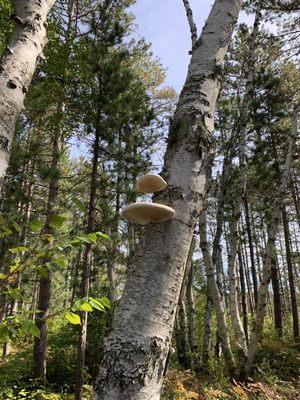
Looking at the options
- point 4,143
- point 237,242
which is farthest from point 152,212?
point 237,242

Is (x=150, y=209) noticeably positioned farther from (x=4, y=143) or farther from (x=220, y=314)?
(x=220, y=314)

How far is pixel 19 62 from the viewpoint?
208 centimetres

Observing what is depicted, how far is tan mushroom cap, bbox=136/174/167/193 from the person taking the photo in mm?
1438

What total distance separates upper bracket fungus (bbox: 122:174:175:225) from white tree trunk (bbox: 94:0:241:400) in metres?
0.04

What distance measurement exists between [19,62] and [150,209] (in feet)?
4.66

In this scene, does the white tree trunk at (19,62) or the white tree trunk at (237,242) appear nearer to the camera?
the white tree trunk at (19,62)

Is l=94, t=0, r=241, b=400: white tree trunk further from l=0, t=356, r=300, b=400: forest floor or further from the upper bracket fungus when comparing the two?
l=0, t=356, r=300, b=400: forest floor

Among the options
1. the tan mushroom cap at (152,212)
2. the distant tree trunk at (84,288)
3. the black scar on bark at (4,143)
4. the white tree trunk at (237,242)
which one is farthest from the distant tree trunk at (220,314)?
the tan mushroom cap at (152,212)

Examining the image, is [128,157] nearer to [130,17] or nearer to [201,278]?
[130,17]

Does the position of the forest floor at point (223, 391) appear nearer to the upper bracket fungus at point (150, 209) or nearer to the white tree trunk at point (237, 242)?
the white tree trunk at point (237, 242)

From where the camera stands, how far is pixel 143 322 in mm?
1158

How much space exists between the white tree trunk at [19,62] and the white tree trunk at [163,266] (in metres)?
0.89

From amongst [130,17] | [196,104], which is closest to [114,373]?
[196,104]

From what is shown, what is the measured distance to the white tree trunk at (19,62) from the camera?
1.82 metres
